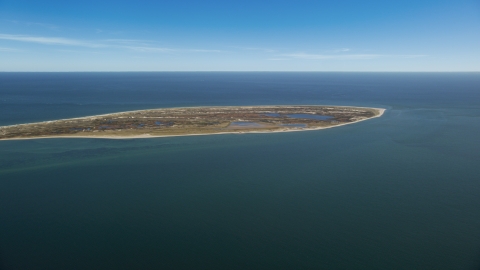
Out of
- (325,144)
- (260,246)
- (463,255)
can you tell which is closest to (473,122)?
(325,144)

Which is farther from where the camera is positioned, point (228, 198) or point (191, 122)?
point (191, 122)

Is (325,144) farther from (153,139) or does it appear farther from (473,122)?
(473,122)

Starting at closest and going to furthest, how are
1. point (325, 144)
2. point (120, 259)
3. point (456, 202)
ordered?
point (120, 259) < point (456, 202) < point (325, 144)

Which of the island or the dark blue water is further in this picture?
the island

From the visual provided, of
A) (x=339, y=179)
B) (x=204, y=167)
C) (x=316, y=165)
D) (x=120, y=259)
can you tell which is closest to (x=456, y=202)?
(x=339, y=179)

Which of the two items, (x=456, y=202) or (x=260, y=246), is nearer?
(x=260, y=246)

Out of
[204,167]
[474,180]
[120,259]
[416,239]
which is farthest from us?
[204,167]

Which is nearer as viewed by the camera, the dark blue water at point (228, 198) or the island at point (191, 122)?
the dark blue water at point (228, 198)
